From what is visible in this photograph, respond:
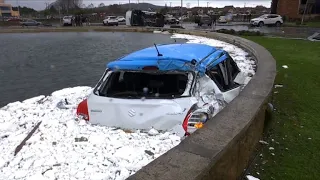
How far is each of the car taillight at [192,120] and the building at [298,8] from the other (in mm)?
52927

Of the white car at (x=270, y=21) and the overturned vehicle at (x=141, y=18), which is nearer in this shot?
the white car at (x=270, y=21)

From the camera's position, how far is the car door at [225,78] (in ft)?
16.1

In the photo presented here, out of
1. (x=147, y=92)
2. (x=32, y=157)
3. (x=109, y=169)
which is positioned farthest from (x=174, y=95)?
(x=32, y=157)

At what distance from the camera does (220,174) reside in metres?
2.68

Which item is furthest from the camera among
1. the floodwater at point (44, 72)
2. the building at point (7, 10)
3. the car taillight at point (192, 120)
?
the building at point (7, 10)

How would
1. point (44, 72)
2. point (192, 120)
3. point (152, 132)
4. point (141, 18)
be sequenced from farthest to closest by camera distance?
point (141, 18) → point (44, 72) → point (152, 132) → point (192, 120)

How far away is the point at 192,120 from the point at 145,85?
3.35 feet

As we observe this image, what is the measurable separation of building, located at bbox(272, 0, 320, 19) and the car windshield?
52550 millimetres

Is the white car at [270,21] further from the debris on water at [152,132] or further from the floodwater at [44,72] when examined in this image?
the debris on water at [152,132]

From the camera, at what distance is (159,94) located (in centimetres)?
448

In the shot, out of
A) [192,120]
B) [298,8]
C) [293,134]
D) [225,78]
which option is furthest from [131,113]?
[298,8]

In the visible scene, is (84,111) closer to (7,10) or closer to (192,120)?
(192,120)

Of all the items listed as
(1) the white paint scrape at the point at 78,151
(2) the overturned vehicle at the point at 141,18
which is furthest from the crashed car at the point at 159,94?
(2) the overturned vehicle at the point at 141,18

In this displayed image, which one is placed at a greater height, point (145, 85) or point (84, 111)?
point (145, 85)
